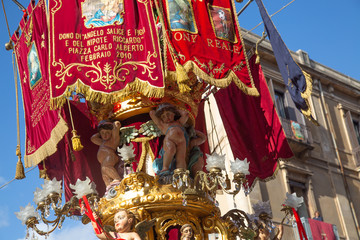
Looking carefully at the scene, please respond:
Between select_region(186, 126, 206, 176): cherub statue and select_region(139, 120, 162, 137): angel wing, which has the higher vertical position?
select_region(139, 120, 162, 137): angel wing

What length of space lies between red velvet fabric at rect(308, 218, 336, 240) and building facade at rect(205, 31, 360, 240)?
1.61m

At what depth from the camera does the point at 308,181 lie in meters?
22.5

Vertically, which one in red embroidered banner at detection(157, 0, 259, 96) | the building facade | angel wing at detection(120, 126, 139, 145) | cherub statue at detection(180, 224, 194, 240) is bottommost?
cherub statue at detection(180, 224, 194, 240)

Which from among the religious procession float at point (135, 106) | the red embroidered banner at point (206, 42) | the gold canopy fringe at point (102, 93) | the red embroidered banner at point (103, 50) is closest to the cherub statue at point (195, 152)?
the religious procession float at point (135, 106)

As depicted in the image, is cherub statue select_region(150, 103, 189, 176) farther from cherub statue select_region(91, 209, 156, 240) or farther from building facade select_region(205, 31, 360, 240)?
building facade select_region(205, 31, 360, 240)

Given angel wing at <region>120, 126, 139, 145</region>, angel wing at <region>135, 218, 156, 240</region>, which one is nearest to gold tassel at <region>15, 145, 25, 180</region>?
angel wing at <region>120, 126, 139, 145</region>

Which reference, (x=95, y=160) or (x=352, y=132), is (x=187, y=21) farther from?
(x=352, y=132)

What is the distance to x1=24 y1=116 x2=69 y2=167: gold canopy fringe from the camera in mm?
10192

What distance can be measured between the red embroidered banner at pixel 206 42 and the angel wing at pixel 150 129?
46.8 inches

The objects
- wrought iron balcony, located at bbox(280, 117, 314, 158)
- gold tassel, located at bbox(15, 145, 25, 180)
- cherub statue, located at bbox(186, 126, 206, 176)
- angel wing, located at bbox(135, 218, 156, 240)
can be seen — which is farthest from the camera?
wrought iron balcony, located at bbox(280, 117, 314, 158)

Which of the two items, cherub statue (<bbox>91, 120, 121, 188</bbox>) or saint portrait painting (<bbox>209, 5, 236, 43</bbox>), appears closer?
cherub statue (<bbox>91, 120, 121, 188</bbox>)

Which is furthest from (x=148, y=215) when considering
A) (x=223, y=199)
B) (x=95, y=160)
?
(x=223, y=199)

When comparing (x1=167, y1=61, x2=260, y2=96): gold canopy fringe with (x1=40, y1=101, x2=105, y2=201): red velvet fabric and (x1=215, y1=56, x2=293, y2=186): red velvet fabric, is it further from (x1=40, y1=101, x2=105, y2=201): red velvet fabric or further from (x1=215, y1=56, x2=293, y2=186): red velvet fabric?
(x1=40, y1=101, x2=105, y2=201): red velvet fabric

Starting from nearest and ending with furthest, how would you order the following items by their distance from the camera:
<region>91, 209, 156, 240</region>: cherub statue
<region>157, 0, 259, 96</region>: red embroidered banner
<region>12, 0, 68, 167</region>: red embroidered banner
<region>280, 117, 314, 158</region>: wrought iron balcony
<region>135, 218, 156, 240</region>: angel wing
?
<region>91, 209, 156, 240</region>: cherub statue
<region>135, 218, 156, 240</region>: angel wing
<region>157, 0, 259, 96</region>: red embroidered banner
<region>12, 0, 68, 167</region>: red embroidered banner
<region>280, 117, 314, 158</region>: wrought iron balcony
